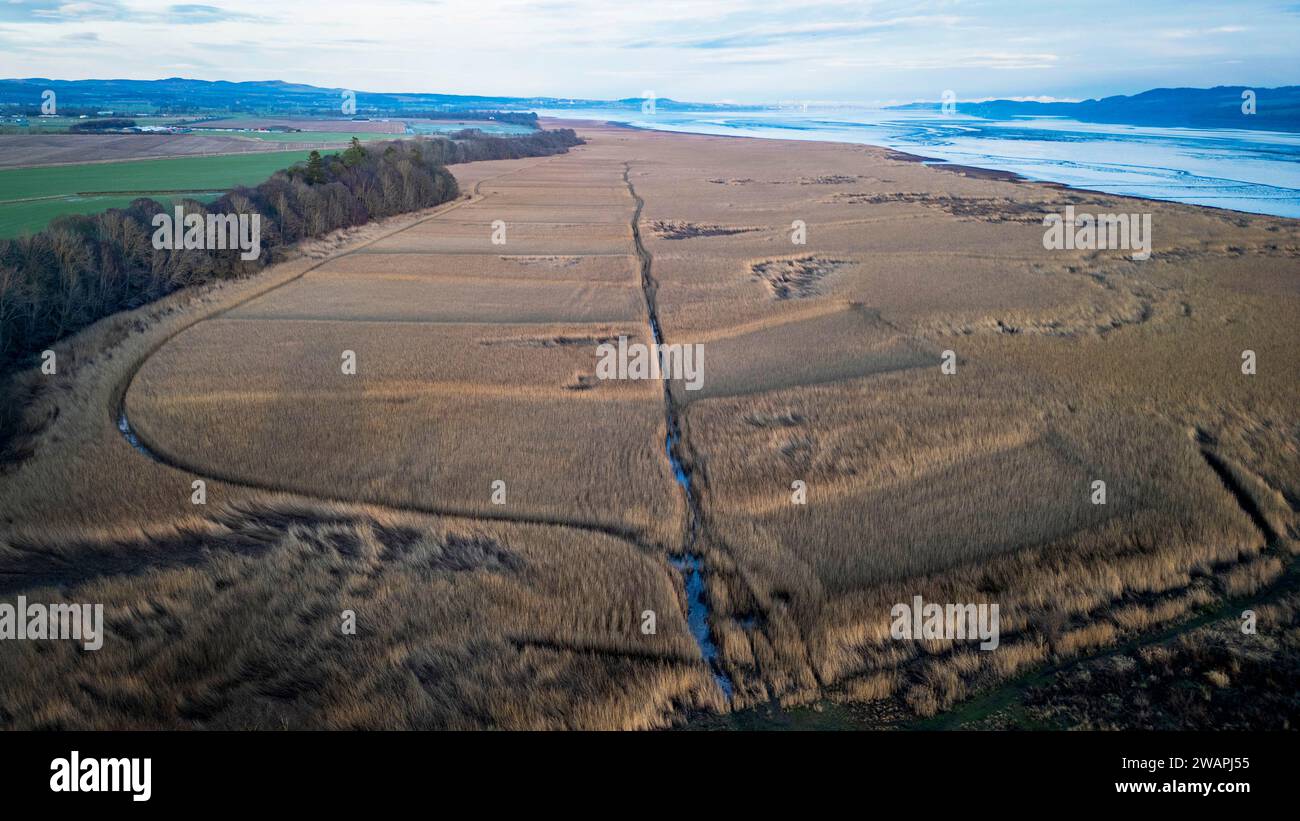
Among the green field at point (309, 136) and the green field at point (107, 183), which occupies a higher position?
the green field at point (309, 136)

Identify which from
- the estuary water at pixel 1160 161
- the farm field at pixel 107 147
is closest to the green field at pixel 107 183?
the farm field at pixel 107 147

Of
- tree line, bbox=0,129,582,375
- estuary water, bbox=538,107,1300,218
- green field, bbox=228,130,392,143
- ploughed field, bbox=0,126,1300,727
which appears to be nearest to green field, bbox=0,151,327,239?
tree line, bbox=0,129,582,375

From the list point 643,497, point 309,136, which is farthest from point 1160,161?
point 309,136

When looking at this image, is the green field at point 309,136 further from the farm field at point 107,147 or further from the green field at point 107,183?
the green field at point 107,183

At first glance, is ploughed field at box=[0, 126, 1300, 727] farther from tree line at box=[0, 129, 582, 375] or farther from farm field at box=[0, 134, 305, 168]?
farm field at box=[0, 134, 305, 168]

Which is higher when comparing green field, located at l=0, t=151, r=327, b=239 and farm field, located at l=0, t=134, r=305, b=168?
farm field, located at l=0, t=134, r=305, b=168
